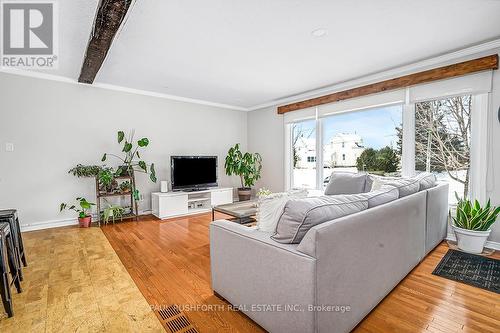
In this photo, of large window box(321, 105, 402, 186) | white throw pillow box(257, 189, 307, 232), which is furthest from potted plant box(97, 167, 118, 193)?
large window box(321, 105, 402, 186)

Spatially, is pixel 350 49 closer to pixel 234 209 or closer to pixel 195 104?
pixel 234 209

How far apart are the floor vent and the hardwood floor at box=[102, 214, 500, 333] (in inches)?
1.7

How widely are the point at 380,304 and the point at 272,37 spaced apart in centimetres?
275

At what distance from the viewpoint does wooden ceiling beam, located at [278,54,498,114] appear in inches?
111

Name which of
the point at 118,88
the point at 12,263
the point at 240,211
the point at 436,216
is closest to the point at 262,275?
the point at 240,211

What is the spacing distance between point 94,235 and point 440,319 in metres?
4.11

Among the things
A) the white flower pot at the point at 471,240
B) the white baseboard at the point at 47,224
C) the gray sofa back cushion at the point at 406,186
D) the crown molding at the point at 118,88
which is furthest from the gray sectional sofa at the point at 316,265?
the crown molding at the point at 118,88

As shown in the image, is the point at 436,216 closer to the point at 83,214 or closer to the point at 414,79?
the point at 414,79

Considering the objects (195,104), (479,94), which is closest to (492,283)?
(479,94)

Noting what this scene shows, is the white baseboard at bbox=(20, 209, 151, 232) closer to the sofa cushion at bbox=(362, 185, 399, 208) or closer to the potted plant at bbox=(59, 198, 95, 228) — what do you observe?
the potted plant at bbox=(59, 198, 95, 228)

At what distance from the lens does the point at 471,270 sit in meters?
2.35

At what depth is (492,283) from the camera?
6.91 feet

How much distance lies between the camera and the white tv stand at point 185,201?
175 inches

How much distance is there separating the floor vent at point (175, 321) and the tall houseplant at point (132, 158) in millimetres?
2955
